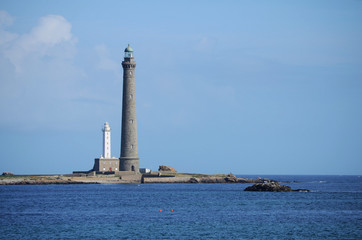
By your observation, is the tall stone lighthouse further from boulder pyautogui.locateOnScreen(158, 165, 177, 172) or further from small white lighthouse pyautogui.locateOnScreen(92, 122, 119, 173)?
boulder pyautogui.locateOnScreen(158, 165, 177, 172)

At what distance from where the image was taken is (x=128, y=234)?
38781 mm

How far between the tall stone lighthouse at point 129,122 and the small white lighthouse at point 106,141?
22.1 ft

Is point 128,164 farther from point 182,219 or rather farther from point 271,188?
point 182,219

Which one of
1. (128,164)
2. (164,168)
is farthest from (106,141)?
(164,168)

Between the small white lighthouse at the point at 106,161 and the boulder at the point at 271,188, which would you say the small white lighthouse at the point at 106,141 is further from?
the boulder at the point at 271,188

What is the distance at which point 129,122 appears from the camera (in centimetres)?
9788

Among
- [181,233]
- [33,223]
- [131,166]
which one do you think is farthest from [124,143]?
[181,233]

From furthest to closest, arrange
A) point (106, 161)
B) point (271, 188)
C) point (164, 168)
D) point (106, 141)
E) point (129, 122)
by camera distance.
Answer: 1. point (164, 168)
2. point (106, 141)
3. point (106, 161)
4. point (129, 122)
5. point (271, 188)

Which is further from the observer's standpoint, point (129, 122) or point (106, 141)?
point (106, 141)

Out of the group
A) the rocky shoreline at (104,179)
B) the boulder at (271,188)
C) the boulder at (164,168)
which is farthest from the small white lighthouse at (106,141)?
the boulder at (271,188)

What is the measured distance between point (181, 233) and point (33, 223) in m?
12.2

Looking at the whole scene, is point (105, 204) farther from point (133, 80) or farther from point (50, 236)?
point (133, 80)

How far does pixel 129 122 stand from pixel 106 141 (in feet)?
38.2

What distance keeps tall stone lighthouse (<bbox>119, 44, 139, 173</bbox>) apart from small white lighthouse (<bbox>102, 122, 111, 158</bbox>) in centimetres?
672
